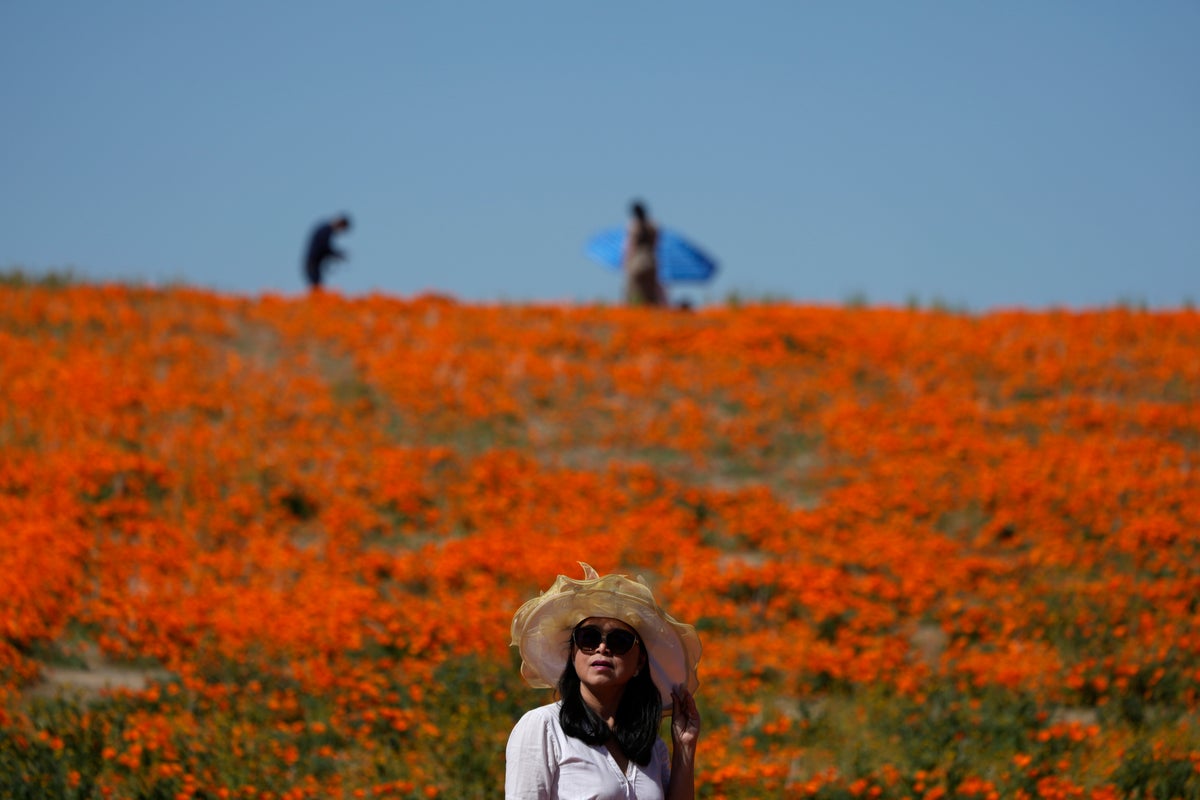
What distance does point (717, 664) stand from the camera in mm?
10273

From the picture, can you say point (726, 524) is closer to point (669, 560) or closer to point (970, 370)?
point (669, 560)

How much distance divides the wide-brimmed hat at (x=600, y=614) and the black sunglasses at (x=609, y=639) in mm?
44

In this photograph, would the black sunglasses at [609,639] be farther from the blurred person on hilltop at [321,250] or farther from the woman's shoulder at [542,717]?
the blurred person on hilltop at [321,250]

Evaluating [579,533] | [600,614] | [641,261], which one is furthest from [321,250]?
[600,614]

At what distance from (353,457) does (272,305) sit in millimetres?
4891

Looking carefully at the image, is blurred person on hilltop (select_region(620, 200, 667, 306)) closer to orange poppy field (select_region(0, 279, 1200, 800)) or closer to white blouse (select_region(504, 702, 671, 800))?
orange poppy field (select_region(0, 279, 1200, 800))

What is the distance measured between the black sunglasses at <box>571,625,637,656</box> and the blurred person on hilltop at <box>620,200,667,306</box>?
15.4m

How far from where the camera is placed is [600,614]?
4.27 meters

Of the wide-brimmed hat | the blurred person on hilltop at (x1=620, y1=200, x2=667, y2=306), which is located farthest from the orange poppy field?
the wide-brimmed hat

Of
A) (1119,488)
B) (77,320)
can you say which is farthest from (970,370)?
(77,320)

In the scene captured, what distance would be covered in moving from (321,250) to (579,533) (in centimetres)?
880

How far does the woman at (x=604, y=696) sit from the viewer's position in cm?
406

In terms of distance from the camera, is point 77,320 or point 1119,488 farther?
point 77,320

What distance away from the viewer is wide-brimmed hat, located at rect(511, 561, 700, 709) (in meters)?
4.26
